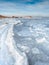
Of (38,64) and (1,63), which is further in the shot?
(38,64)

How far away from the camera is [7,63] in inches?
78.1

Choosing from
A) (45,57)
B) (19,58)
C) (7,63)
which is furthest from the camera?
(45,57)

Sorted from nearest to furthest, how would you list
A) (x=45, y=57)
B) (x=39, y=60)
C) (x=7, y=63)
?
(x=7, y=63), (x=39, y=60), (x=45, y=57)

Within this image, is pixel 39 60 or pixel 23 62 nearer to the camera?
pixel 23 62

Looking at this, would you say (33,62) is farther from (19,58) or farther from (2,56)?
(2,56)

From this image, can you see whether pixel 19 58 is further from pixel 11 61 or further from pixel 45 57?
pixel 45 57

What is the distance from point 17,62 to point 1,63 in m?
0.19

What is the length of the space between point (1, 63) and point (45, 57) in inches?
31.3

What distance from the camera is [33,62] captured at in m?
2.27

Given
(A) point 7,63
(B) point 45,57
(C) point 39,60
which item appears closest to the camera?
(A) point 7,63

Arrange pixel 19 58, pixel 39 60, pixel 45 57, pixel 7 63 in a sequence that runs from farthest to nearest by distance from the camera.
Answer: pixel 45 57, pixel 39 60, pixel 19 58, pixel 7 63

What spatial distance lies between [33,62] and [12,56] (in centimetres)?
29

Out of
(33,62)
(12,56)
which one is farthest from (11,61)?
(33,62)

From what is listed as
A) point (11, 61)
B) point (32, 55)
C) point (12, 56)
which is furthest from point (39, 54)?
point (11, 61)
